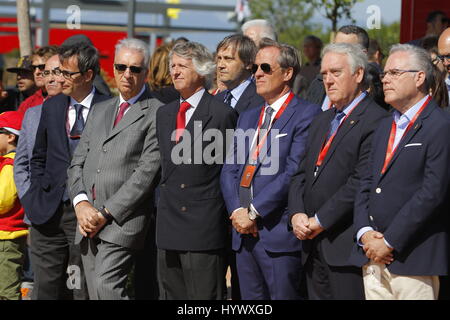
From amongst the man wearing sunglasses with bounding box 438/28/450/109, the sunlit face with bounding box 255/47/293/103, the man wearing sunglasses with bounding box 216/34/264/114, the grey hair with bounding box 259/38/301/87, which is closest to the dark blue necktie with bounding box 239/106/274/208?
the sunlit face with bounding box 255/47/293/103

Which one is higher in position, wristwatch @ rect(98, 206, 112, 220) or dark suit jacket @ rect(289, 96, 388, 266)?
dark suit jacket @ rect(289, 96, 388, 266)

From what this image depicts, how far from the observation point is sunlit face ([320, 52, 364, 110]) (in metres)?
6.48

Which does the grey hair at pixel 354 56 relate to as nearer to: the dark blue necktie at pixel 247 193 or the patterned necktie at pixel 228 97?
the dark blue necktie at pixel 247 193

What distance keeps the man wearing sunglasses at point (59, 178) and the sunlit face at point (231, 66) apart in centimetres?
112

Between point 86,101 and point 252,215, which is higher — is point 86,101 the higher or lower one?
the higher one

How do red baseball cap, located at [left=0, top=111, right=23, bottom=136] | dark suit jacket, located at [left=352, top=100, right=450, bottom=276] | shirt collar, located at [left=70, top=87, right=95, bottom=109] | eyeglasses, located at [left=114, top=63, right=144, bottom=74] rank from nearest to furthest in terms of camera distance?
dark suit jacket, located at [left=352, top=100, right=450, bottom=276], eyeglasses, located at [left=114, top=63, right=144, bottom=74], shirt collar, located at [left=70, top=87, right=95, bottom=109], red baseball cap, located at [left=0, top=111, right=23, bottom=136]

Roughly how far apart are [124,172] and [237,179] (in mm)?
975

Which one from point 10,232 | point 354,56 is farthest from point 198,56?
point 10,232

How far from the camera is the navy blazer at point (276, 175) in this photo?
6.60 m

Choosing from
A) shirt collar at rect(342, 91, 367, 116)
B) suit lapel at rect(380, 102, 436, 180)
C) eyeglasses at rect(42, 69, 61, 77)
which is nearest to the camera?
suit lapel at rect(380, 102, 436, 180)

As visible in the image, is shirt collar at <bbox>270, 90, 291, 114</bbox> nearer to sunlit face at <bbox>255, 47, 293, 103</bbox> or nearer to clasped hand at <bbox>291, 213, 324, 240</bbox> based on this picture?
sunlit face at <bbox>255, 47, 293, 103</bbox>

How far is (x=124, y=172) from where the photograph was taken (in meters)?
7.12

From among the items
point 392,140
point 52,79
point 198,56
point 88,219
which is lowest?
point 88,219

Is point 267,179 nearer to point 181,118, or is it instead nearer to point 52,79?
point 181,118
